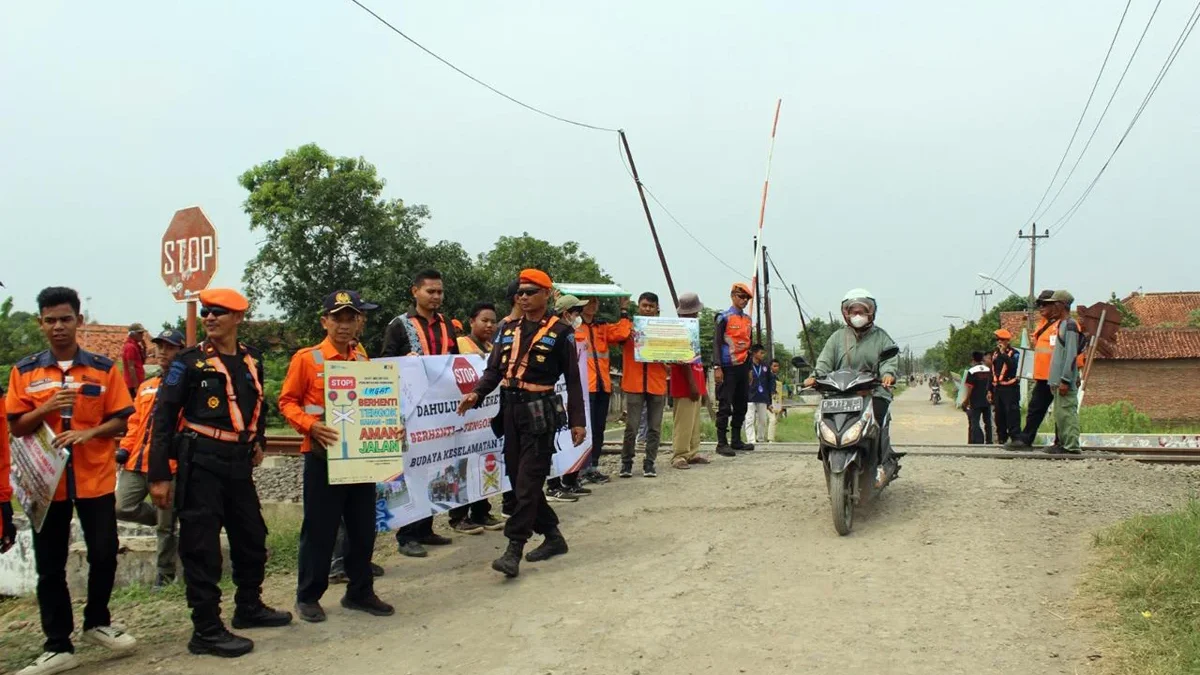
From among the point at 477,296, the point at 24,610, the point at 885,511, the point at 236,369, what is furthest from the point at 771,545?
the point at 477,296

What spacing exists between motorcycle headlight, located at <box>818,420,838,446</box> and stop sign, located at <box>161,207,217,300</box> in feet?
15.7

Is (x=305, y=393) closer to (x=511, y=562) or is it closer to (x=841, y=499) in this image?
(x=511, y=562)

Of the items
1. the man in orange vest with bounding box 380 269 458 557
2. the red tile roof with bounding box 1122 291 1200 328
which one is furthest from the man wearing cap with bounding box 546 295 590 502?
the red tile roof with bounding box 1122 291 1200 328

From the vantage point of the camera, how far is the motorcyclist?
7045 mm

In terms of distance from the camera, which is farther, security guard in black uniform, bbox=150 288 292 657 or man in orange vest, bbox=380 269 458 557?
man in orange vest, bbox=380 269 458 557

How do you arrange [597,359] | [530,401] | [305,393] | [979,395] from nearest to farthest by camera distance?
[305,393], [530,401], [597,359], [979,395]

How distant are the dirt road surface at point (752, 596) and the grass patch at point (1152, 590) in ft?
0.56

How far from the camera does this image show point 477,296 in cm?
3086

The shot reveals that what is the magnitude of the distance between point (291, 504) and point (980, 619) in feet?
31.1

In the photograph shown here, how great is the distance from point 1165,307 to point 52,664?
65.0m

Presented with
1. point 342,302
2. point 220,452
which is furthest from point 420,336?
point 220,452

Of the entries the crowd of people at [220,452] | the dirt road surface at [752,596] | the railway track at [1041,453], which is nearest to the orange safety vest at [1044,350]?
the railway track at [1041,453]

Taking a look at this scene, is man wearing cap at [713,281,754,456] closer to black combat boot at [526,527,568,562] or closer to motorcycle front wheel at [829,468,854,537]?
motorcycle front wheel at [829,468,854,537]

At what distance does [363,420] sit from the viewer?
532 centimetres
